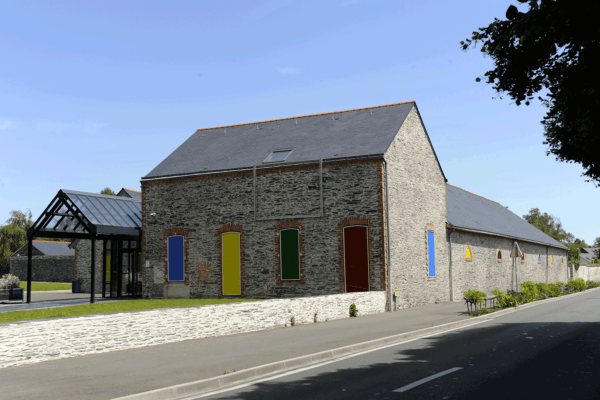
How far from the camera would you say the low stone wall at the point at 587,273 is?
6132 centimetres

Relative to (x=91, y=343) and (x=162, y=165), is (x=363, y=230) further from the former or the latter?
(x=91, y=343)

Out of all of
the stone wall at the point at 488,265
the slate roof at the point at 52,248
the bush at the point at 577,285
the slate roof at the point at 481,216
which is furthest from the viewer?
the slate roof at the point at 52,248

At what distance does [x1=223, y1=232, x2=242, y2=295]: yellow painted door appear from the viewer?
2438 cm

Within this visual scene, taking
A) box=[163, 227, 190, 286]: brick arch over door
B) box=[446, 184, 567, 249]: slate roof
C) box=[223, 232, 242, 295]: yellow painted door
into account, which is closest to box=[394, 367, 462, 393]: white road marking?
box=[223, 232, 242, 295]: yellow painted door

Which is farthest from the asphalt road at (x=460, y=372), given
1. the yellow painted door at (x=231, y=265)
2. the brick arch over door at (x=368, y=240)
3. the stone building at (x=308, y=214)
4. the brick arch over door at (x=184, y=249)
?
the brick arch over door at (x=184, y=249)

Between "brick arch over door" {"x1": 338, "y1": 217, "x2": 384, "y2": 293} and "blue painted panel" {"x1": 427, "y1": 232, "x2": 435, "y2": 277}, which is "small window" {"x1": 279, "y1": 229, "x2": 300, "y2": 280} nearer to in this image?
"brick arch over door" {"x1": 338, "y1": 217, "x2": 384, "y2": 293}

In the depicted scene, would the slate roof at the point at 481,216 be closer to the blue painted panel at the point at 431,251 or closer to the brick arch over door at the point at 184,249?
the blue painted panel at the point at 431,251

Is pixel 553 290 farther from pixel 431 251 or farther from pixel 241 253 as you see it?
pixel 241 253

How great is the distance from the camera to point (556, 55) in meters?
9.83

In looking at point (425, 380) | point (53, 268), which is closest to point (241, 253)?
point (425, 380)

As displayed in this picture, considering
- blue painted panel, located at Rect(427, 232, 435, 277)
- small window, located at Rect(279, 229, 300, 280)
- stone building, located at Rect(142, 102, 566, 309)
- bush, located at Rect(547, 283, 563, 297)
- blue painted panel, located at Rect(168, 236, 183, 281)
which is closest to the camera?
stone building, located at Rect(142, 102, 566, 309)

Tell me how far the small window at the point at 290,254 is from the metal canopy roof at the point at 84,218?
758 cm

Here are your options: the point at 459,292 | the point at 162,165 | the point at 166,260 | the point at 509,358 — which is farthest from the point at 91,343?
the point at 459,292

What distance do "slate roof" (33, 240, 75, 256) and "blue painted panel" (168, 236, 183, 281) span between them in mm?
39011
